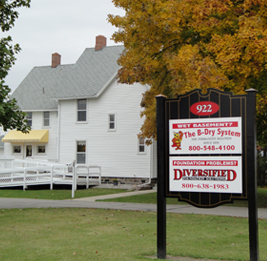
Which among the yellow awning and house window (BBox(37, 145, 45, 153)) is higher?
the yellow awning

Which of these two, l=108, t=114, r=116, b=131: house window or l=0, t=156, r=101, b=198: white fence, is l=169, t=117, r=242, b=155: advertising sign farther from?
l=108, t=114, r=116, b=131: house window

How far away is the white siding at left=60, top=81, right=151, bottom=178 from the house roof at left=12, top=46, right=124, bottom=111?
3.33ft

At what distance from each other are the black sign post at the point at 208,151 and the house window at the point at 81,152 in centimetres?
2265

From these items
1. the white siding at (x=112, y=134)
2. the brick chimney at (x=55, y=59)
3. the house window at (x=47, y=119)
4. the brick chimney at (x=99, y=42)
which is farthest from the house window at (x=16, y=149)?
the brick chimney at (x=99, y=42)

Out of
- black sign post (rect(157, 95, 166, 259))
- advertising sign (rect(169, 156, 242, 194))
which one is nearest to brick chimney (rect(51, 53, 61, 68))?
black sign post (rect(157, 95, 166, 259))

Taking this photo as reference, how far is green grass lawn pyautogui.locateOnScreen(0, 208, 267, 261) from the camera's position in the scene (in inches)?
292

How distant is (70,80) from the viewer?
31.8 metres

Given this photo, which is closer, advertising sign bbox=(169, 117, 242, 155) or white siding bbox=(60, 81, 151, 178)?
advertising sign bbox=(169, 117, 242, 155)

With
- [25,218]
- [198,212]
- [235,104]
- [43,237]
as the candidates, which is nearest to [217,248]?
[235,104]

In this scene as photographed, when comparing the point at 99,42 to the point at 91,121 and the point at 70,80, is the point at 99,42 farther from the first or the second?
the point at 91,121

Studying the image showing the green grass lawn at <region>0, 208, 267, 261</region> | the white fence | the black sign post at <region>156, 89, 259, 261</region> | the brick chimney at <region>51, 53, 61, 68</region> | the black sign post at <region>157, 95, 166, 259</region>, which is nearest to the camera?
the black sign post at <region>156, 89, 259, 261</region>

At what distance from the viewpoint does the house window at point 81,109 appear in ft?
98.7

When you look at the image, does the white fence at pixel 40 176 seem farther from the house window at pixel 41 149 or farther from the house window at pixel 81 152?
the house window at pixel 41 149

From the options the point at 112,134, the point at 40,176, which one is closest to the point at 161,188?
the point at 40,176
